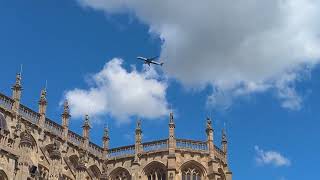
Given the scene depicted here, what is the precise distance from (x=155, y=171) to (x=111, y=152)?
788cm

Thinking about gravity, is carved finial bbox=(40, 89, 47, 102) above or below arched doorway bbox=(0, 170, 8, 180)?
above

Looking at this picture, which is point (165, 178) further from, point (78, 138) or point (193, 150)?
point (78, 138)

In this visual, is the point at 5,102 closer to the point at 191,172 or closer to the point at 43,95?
the point at 43,95

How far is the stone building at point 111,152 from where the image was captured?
6316cm

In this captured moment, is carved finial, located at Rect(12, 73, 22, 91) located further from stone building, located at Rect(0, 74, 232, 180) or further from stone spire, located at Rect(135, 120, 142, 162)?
stone spire, located at Rect(135, 120, 142, 162)

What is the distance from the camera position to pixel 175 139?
7319 centimetres

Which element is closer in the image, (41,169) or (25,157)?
(25,157)

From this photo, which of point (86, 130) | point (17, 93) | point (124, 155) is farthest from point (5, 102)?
point (124, 155)

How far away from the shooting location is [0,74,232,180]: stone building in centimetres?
6316

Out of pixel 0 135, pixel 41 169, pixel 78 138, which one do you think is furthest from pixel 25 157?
pixel 78 138

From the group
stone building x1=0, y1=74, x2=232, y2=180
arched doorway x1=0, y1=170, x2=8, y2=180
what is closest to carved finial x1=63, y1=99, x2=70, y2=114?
stone building x1=0, y1=74, x2=232, y2=180

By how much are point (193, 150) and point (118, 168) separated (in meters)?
10.5

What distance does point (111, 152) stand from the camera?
77625 mm

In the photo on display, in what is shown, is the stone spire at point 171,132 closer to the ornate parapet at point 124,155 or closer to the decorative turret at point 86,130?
the ornate parapet at point 124,155
